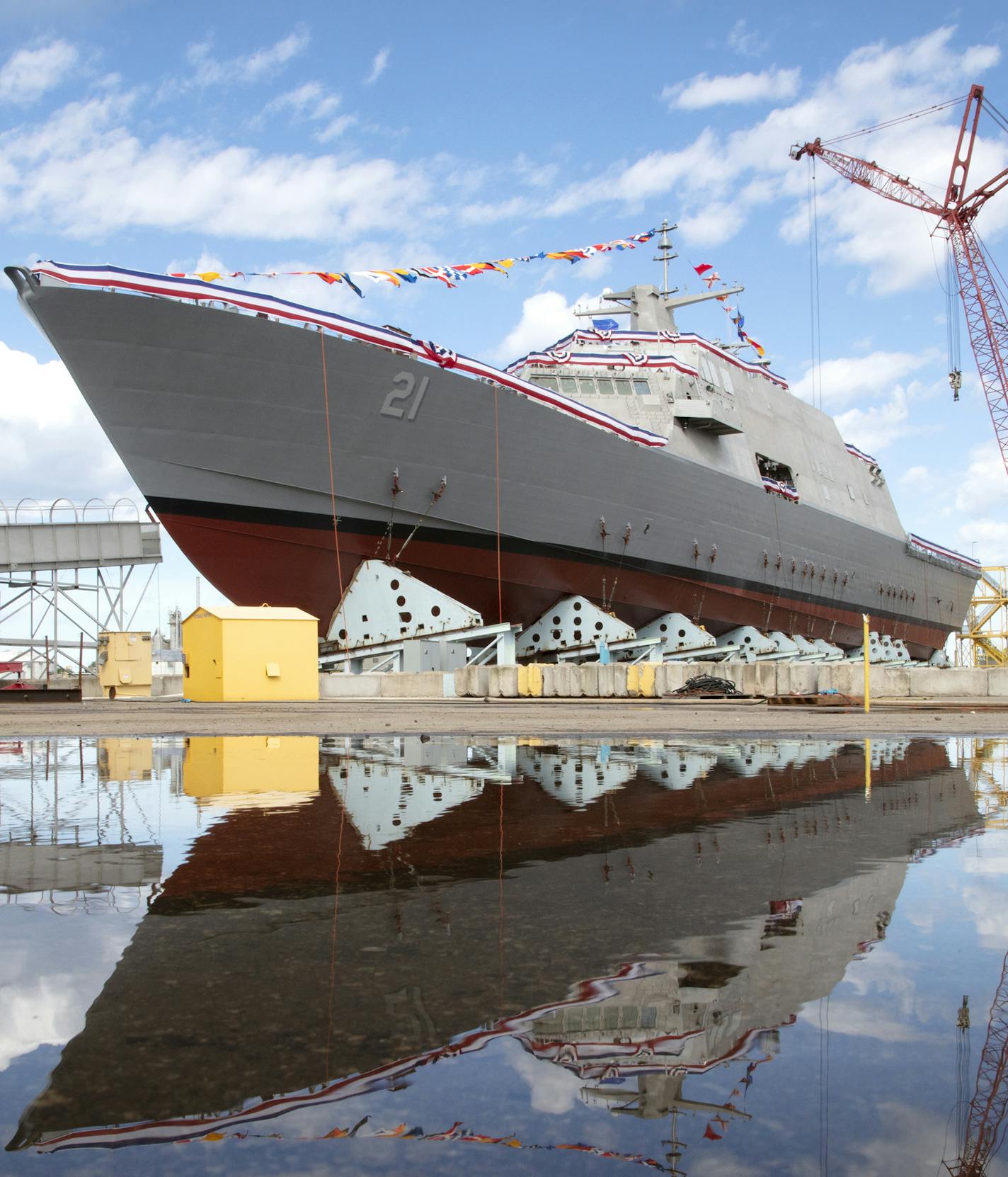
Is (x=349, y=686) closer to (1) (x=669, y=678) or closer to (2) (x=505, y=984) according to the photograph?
(1) (x=669, y=678)

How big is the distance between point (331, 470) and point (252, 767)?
54.3ft

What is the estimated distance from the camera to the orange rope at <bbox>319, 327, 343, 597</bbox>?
77.7ft

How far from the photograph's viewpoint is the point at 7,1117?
204 cm

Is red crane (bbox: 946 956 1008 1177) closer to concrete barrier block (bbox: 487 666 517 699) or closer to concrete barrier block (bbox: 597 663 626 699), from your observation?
concrete barrier block (bbox: 487 666 517 699)

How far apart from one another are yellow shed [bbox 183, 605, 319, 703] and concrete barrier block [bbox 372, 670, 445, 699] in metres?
1.69

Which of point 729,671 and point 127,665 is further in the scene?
point 127,665

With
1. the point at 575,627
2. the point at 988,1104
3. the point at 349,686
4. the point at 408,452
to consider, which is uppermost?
the point at 408,452

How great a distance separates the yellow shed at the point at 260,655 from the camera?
23156 mm

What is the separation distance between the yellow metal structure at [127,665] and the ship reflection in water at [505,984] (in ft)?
91.8

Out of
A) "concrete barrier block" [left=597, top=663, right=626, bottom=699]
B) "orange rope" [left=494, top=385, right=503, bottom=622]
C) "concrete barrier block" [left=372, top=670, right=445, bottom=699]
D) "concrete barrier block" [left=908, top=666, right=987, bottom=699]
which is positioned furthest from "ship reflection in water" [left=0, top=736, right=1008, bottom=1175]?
"concrete barrier block" [left=908, top=666, right=987, bottom=699]

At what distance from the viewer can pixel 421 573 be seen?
2664 cm

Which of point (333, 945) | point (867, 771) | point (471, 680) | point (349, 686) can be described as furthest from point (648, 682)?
point (333, 945)

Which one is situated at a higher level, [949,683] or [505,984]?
[949,683]

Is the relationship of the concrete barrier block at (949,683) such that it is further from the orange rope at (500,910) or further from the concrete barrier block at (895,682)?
the orange rope at (500,910)
